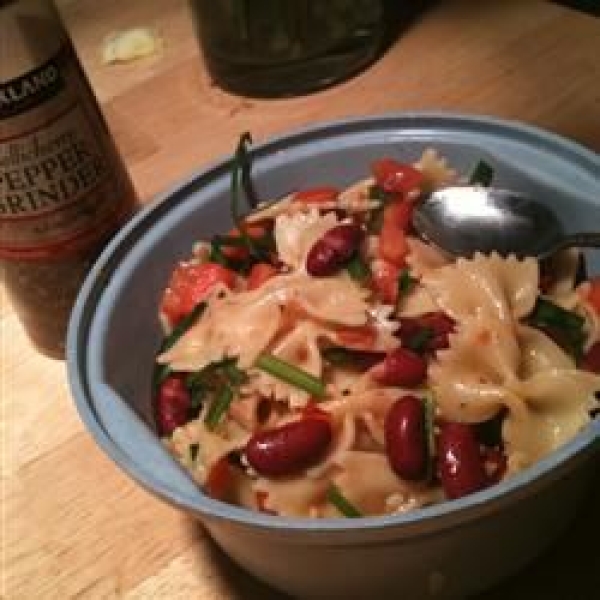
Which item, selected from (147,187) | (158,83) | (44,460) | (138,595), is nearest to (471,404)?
(138,595)

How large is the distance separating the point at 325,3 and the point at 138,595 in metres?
0.64

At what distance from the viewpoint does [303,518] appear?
0.57 meters

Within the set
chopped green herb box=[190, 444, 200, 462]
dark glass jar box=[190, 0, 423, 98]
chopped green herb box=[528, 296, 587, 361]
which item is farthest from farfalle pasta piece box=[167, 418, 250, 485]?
dark glass jar box=[190, 0, 423, 98]

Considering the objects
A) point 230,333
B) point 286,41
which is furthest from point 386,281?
point 286,41

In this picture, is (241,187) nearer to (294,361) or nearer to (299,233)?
(299,233)

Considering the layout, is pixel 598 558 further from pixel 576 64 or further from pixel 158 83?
pixel 158 83

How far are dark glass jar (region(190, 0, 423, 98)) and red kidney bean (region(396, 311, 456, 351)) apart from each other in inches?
18.5

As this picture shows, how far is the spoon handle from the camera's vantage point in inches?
28.0

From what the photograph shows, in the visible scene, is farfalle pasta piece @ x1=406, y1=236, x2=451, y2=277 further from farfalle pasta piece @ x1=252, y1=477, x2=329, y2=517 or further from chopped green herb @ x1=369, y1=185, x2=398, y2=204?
farfalle pasta piece @ x1=252, y1=477, x2=329, y2=517

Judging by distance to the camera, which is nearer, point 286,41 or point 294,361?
point 294,361

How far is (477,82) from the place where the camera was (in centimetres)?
112

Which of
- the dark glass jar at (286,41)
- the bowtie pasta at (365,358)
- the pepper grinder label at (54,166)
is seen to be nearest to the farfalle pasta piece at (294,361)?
the bowtie pasta at (365,358)

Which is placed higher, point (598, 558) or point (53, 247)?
point (53, 247)

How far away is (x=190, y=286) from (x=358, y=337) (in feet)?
0.52
